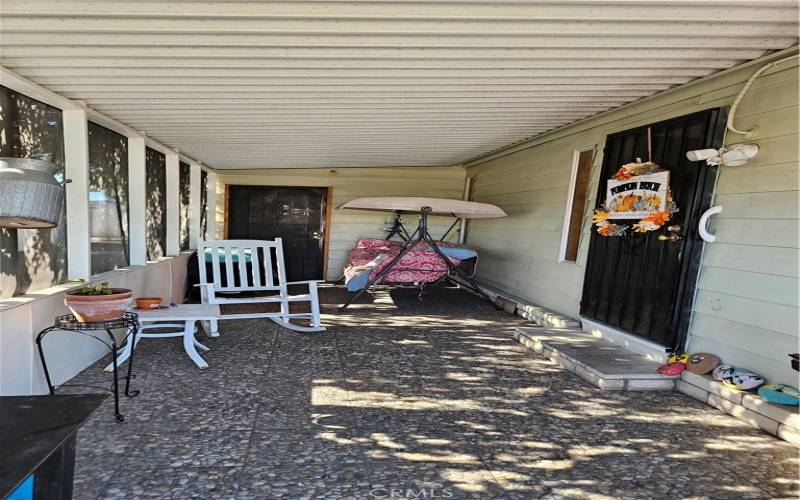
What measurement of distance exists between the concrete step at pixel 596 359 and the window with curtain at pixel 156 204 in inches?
179

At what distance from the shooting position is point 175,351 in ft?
Answer: 12.5

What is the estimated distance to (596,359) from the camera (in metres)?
3.66

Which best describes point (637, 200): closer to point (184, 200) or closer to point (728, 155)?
point (728, 155)

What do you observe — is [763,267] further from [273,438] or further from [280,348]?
[280,348]

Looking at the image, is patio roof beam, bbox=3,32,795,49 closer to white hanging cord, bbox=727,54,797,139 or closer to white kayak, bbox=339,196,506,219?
white hanging cord, bbox=727,54,797,139

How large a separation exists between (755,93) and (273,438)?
13.3 feet

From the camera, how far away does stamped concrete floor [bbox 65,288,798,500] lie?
6.62 ft

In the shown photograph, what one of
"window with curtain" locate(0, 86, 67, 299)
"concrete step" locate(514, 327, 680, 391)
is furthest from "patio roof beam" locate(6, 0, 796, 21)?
"concrete step" locate(514, 327, 680, 391)

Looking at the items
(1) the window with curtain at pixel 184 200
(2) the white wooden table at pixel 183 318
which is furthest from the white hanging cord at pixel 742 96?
(1) the window with curtain at pixel 184 200

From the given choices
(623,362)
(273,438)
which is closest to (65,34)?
(273,438)

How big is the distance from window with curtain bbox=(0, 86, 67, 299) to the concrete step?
13.6 ft

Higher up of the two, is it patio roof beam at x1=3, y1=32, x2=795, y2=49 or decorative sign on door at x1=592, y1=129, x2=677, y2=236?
patio roof beam at x1=3, y1=32, x2=795, y2=49

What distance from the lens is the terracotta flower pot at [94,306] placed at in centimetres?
257

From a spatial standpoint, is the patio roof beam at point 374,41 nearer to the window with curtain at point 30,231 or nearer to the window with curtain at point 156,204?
the window with curtain at point 30,231
